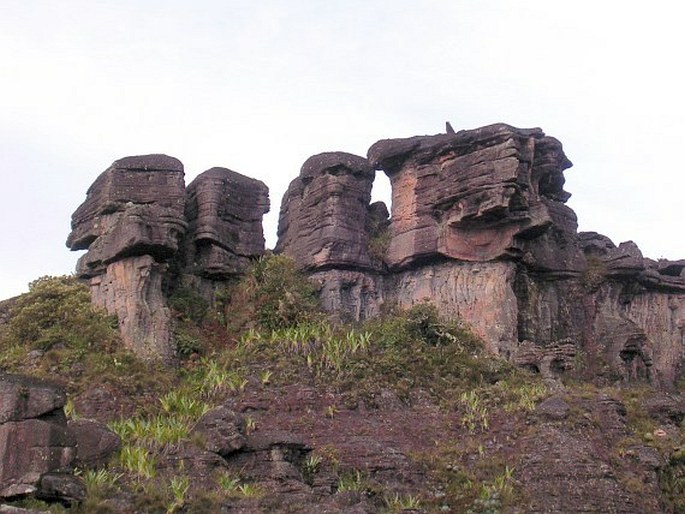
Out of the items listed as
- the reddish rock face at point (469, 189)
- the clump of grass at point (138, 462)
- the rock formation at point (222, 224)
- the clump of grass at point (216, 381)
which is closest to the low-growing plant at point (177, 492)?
the clump of grass at point (138, 462)

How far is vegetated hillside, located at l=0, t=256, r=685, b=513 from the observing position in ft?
76.0

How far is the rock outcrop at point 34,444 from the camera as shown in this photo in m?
19.5

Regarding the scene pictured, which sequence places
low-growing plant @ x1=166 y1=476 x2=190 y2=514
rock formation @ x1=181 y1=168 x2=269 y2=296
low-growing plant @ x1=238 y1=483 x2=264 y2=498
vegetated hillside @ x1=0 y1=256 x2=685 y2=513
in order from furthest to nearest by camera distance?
1. rock formation @ x1=181 y1=168 x2=269 y2=296
2. vegetated hillside @ x1=0 y1=256 x2=685 y2=513
3. low-growing plant @ x1=238 y1=483 x2=264 y2=498
4. low-growing plant @ x1=166 y1=476 x2=190 y2=514

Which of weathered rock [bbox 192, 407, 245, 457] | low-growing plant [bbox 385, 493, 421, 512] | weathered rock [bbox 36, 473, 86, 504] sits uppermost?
weathered rock [bbox 192, 407, 245, 457]

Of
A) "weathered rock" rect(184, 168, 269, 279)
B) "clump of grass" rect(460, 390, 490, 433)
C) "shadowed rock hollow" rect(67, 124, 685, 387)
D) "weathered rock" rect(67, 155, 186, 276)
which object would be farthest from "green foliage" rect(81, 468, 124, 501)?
"weathered rock" rect(184, 168, 269, 279)

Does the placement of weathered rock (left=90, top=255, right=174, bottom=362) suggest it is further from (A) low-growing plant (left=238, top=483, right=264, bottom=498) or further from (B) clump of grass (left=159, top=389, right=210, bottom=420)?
(A) low-growing plant (left=238, top=483, right=264, bottom=498)

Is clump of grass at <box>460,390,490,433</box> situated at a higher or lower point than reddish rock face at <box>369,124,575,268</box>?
lower

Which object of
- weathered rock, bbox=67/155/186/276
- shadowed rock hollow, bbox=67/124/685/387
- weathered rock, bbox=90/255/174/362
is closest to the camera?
weathered rock, bbox=90/255/174/362

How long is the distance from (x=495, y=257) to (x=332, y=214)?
525 centimetres

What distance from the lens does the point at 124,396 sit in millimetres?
28484

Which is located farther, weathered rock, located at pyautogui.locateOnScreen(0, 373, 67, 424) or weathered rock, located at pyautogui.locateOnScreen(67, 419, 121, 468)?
weathered rock, located at pyautogui.locateOnScreen(67, 419, 121, 468)

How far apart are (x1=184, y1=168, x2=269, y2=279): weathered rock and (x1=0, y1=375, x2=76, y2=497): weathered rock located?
14518 millimetres

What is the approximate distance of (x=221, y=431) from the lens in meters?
24.0

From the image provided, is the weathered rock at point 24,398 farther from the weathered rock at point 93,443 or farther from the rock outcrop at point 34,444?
the weathered rock at point 93,443
